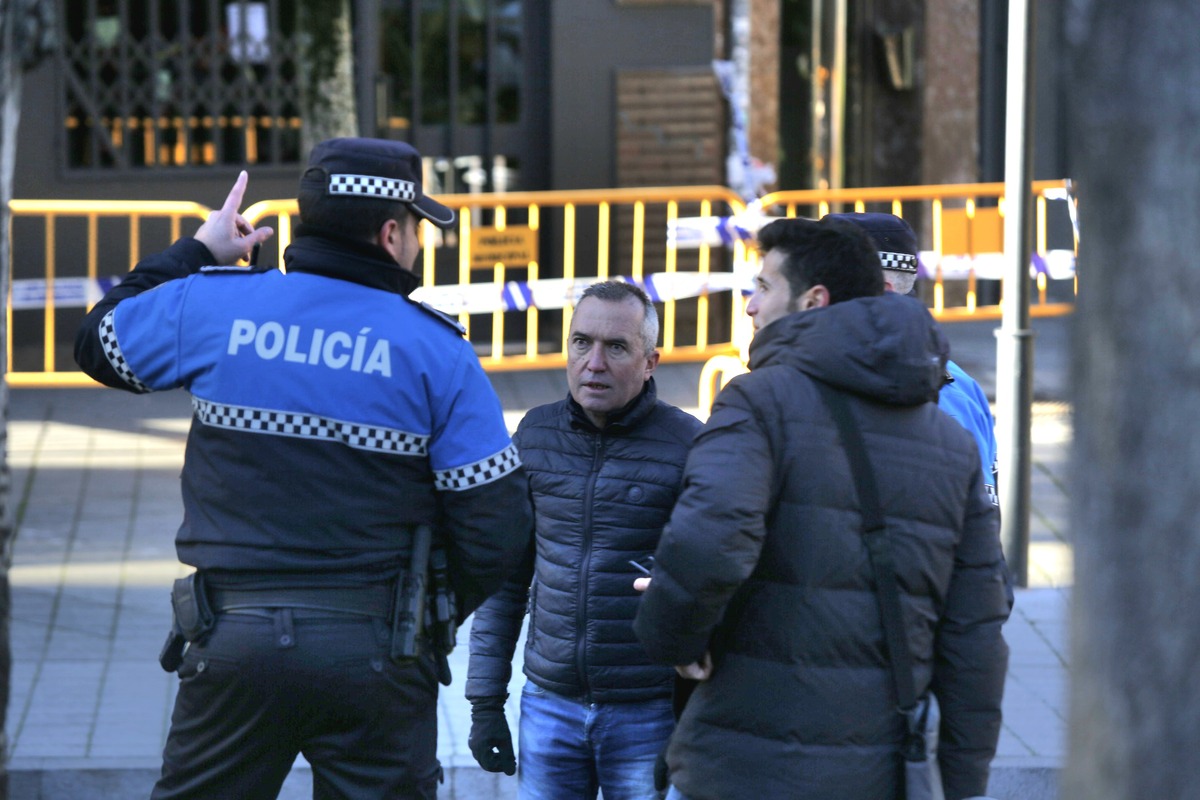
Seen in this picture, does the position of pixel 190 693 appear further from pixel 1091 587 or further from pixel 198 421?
pixel 1091 587

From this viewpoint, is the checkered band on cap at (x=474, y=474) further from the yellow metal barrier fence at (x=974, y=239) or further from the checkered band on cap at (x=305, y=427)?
the yellow metal barrier fence at (x=974, y=239)

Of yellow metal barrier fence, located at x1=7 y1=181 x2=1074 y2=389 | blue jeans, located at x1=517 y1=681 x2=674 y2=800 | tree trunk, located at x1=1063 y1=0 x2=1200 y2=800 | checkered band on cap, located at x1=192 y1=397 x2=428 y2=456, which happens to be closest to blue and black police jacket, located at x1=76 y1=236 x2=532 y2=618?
checkered band on cap, located at x1=192 y1=397 x2=428 y2=456

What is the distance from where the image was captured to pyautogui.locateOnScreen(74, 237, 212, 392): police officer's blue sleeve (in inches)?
137

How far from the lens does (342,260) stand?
3.49 metres

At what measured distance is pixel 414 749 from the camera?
357 cm

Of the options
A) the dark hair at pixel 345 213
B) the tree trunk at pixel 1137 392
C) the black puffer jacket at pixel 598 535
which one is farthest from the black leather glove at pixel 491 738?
the tree trunk at pixel 1137 392

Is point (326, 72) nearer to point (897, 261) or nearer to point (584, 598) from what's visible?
point (897, 261)

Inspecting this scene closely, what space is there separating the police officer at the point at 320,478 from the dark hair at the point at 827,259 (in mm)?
721

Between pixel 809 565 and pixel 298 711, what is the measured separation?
3.64ft

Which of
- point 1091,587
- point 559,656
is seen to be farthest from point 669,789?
point 1091,587

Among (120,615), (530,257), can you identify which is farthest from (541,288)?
(120,615)

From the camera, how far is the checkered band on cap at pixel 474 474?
11.5ft

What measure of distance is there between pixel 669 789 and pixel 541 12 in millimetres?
8994

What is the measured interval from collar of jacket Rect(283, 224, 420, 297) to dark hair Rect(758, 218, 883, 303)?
2.67ft
